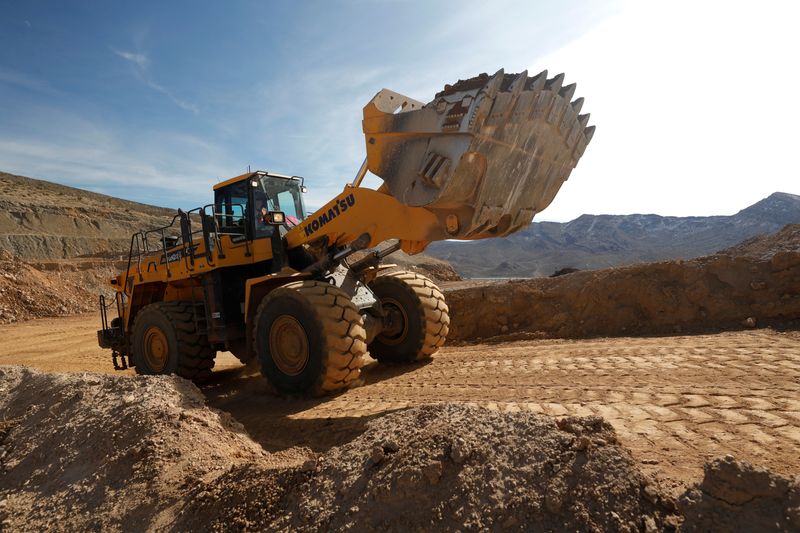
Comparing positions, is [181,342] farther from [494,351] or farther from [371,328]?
[494,351]

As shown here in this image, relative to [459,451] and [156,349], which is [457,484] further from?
[156,349]

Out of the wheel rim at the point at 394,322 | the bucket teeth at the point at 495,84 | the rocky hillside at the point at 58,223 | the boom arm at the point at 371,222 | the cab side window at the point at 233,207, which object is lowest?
the wheel rim at the point at 394,322

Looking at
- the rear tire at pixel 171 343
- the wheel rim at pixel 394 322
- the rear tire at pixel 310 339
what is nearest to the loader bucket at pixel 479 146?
the rear tire at pixel 310 339

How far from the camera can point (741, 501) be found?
6.20 feet

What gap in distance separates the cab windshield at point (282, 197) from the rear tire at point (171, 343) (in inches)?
75.8

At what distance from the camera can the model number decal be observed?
5.52 m

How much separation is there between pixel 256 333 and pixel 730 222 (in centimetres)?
4642

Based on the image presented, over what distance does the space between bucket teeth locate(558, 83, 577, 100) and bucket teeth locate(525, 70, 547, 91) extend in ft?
1.32

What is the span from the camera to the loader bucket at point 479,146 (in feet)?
14.4

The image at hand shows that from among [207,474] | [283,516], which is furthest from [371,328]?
[283,516]

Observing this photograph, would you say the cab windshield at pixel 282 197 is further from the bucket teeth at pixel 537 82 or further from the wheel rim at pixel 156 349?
the bucket teeth at pixel 537 82

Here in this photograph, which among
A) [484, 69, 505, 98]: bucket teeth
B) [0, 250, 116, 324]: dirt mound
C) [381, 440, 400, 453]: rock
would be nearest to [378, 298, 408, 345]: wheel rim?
[484, 69, 505, 98]: bucket teeth

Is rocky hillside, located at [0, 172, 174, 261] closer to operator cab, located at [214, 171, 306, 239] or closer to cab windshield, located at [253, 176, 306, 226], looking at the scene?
operator cab, located at [214, 171, 306, 239]

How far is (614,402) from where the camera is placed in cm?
384
